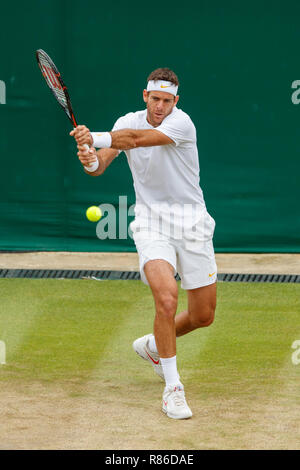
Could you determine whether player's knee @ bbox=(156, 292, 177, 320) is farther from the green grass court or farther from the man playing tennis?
the green grass court

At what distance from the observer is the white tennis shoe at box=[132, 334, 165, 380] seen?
18.2ft

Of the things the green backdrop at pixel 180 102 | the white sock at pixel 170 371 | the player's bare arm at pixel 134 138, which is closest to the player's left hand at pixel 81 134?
the player's bare arm at pixel 134 138

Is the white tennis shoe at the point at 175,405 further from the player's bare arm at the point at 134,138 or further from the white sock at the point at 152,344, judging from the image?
the player's bare arm at the point at 134,138

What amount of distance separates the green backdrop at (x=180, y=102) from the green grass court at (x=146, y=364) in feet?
3.40

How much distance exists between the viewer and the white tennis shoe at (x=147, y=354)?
5543 mm

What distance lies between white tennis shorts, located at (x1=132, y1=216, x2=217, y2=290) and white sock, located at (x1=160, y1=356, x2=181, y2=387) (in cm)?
46

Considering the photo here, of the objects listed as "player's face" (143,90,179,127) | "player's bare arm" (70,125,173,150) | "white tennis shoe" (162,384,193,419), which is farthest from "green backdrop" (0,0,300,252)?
"white tennis shoe" (162,384,193,419)

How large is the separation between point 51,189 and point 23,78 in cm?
94

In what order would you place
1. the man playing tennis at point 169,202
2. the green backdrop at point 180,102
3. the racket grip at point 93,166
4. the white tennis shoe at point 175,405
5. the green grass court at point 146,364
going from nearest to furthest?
the green grass court at point 146,364, the white tennis shoe at point 175,405, the racket grip at point 93,166, the man playing tennis at point 169,202, the green backdrop at point 180,102

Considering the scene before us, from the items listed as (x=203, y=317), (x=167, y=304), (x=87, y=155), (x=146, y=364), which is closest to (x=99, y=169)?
(x=87, y=155)

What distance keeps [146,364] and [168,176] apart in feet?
3.75

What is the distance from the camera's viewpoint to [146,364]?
19.4 feet

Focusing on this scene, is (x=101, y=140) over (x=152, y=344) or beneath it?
over

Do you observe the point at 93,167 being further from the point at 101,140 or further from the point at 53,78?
the point at 53,78
